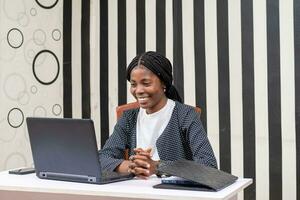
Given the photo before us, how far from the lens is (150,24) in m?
3.41

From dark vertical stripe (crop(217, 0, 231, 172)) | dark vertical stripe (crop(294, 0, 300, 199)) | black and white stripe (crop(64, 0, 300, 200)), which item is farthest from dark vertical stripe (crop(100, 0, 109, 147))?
dark vertical stripe (crop(294, 0, 300, 199))

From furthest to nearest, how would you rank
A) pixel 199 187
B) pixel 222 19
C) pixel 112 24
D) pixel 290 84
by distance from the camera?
pixel 112 24
pixel 222 19
pixel 290 84
pixel 199 187

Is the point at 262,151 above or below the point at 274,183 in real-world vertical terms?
above

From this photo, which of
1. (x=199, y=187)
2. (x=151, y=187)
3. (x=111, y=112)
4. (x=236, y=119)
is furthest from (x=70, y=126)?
(x=111, y=112)

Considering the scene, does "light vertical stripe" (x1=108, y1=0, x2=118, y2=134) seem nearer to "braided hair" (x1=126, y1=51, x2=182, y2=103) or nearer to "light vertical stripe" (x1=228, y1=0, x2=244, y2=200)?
"light vertical stripe" (x1=228, y1=0, x2=244, y2=200)

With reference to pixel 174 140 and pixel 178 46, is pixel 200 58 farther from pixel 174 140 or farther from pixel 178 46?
pixel 174 140

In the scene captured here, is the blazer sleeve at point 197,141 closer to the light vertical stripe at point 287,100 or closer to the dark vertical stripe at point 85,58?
the light vertical stripe at point 287,100

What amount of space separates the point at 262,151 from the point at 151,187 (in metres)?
1.70

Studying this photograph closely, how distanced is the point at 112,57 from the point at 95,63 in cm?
17

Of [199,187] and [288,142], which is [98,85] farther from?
[199,187]

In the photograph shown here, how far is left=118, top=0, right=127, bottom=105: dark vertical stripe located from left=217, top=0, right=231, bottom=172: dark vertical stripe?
765mm

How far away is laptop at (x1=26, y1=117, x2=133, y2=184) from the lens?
1.49 meters

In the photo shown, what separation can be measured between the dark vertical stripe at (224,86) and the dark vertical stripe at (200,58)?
0.12 m

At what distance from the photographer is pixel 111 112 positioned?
3.57 m
